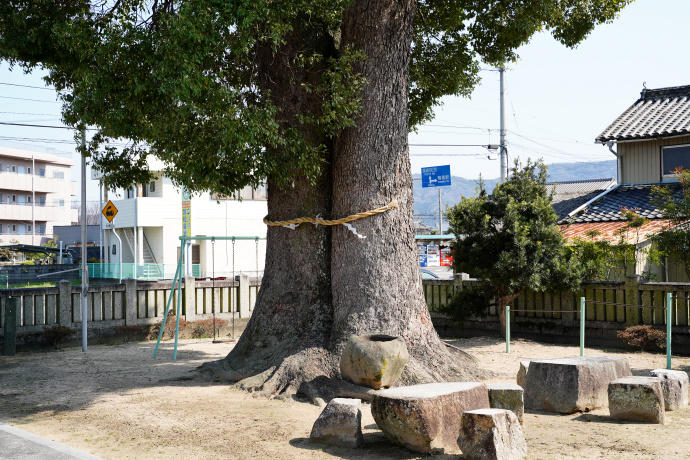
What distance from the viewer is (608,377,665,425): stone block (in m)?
7.18

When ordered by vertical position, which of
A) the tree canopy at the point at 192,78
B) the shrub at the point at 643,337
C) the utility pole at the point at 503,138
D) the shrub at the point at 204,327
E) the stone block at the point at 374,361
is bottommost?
the shrub at the point at 204,327

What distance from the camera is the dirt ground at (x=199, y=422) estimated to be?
20.7ft

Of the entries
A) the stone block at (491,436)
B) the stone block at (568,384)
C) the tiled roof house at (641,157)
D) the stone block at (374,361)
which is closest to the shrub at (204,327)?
the stone block at (374,361)

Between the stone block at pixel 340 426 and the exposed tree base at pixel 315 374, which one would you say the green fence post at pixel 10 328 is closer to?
the exposed tree base at pixel 315 374

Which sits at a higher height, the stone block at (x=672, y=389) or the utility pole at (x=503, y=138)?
the utility pole at (x=503, y=138)

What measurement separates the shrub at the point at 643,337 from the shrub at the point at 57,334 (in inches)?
472

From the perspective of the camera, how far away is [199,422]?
7.46m

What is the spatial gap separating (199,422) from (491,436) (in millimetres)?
3496

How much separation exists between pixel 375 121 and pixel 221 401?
4.61 meters

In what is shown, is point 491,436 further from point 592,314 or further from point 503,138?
point 503,138

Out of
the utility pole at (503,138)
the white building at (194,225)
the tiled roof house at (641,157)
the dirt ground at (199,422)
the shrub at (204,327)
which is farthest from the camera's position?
the white building at (194,225)

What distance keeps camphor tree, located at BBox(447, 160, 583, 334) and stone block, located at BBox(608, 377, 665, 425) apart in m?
6.59

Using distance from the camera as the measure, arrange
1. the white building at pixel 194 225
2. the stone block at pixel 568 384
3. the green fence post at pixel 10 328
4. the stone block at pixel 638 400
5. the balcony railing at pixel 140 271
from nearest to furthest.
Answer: the stone block at pixel 638 400 → the stone block at pixel 568 384 → the green fence post at pixel 10 328 → the balcony railing at pixel 140 271 → the white building at pixel 194 225

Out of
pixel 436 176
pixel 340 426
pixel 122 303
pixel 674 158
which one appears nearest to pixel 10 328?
pixel 122 303
